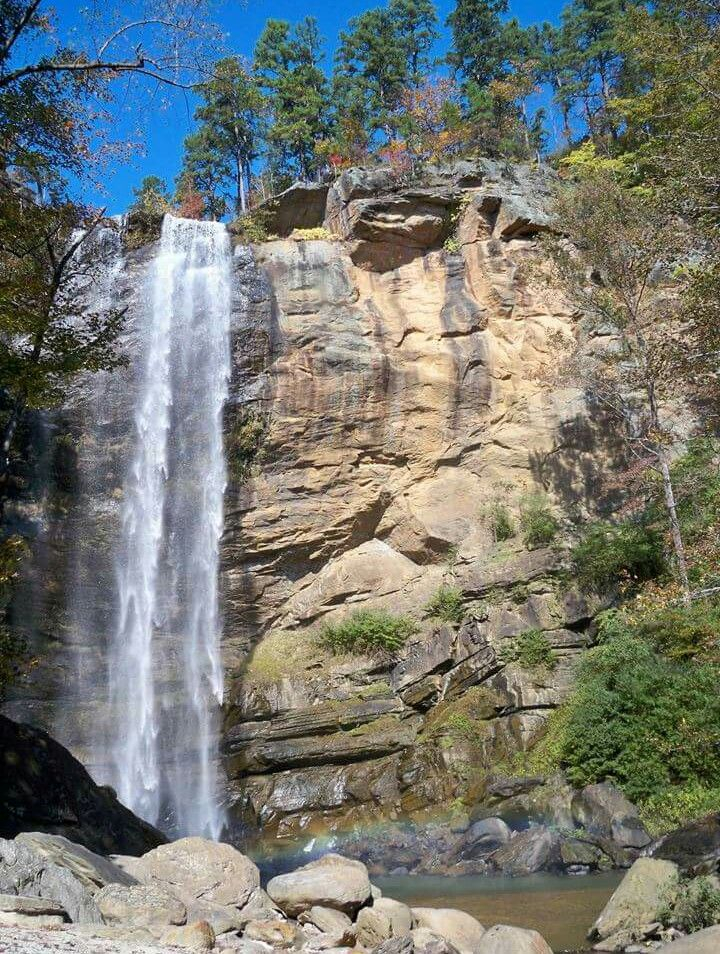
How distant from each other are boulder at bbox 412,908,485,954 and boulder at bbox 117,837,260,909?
5.55ft

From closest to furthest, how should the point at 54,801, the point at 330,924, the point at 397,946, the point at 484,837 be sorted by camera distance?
the point at 397,946
the point at 330,924
the point at 54,801
the point at 484,837

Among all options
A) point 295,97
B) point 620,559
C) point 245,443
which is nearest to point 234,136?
point 295,97

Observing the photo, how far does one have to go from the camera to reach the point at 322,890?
792 centimetres

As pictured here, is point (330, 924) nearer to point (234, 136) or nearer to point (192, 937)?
point (192, 937)

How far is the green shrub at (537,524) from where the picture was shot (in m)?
18.2

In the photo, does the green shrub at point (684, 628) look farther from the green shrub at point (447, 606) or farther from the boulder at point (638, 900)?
the boulder at point (638, 900)

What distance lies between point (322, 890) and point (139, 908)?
71.5 inches

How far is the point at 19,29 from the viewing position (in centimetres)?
900

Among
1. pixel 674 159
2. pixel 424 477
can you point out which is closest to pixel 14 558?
pixel 674 159

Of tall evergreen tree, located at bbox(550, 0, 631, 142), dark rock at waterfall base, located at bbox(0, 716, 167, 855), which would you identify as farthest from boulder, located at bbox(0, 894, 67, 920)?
tall evergreen tree, located at bbox(550, 0, 631, 142)

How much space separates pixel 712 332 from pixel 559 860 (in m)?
7.07

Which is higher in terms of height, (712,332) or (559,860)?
(712,332)

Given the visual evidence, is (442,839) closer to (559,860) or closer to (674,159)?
(559,860)

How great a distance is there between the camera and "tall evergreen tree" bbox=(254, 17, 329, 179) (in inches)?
1346
